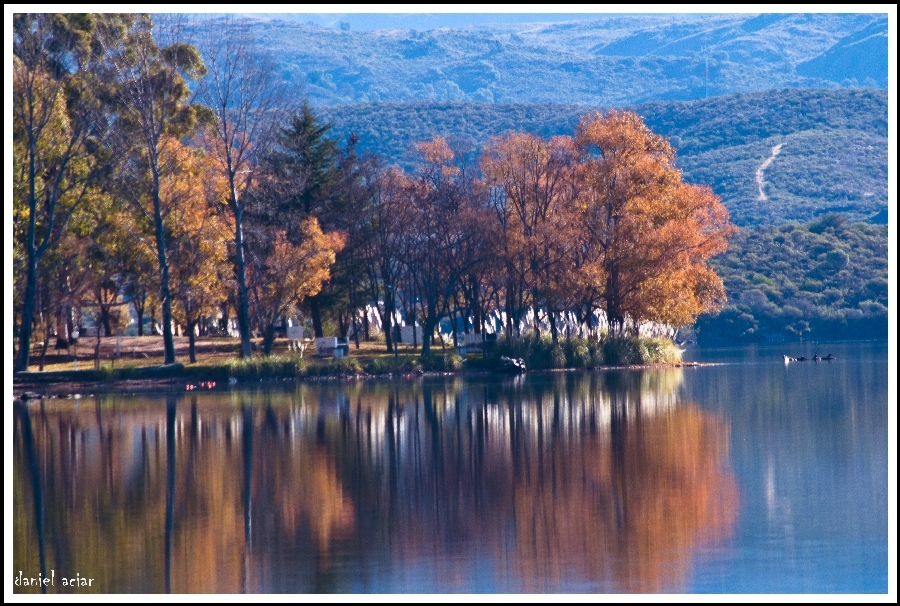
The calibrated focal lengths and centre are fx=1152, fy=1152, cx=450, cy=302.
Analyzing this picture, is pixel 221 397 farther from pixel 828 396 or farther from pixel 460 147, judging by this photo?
pixel 460 147

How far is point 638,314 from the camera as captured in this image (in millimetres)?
51250

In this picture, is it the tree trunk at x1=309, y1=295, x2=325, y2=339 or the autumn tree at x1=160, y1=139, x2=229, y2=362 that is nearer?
the autumn tree at x1=160, y1=139, x2=229, y2=362

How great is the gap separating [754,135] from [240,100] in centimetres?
10247

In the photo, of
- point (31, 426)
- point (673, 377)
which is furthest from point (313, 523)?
point (673, 377)

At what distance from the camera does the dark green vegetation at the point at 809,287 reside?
8256 centimetres

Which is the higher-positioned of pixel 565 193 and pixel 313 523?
pixel 565 193

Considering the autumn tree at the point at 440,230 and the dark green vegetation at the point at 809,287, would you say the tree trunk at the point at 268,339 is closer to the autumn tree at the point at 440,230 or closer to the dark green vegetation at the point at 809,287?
the autumn tree at the point at 440,230

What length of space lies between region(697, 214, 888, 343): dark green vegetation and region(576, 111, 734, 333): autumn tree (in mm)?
31985

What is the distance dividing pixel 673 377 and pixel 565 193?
41.8 feet

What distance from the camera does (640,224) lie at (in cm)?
4875

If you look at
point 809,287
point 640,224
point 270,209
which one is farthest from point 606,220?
point 809,287

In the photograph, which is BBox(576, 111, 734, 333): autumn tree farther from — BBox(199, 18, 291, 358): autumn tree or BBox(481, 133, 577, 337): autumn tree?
BBox(199, 18, 291, 358): autumn tree

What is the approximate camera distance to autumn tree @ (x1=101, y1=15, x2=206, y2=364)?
136ft

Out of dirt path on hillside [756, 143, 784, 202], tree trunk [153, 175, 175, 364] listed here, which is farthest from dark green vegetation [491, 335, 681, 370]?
dirt path on hillside [756, 143, 784, 202]
